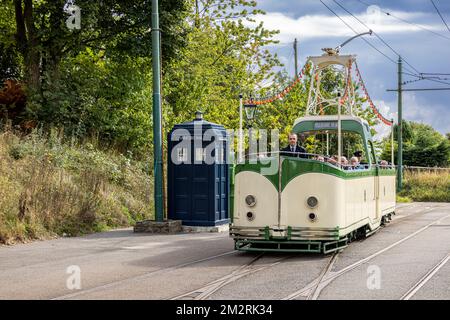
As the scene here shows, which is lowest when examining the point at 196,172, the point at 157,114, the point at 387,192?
the point at 387,192

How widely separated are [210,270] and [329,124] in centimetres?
587

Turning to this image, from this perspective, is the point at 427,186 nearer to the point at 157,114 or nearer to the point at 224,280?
the point at 157,114

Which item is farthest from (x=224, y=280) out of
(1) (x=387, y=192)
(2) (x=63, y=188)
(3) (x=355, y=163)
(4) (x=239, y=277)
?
(1) (x=387, y=192)

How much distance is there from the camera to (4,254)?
13.2 meters

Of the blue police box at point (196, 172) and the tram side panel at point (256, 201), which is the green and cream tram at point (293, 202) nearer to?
the tram side panel at point (256, 201)

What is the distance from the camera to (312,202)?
12594 millimetres

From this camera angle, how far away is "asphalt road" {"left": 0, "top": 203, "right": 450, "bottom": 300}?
9234mm

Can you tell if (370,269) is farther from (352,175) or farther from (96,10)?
(96,10)

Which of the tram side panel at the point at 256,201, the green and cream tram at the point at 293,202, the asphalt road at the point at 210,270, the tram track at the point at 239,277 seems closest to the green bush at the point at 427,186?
the asphalt road at the point at 210,270

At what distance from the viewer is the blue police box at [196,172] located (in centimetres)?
1745

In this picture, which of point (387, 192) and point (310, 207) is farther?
point (387, 192)

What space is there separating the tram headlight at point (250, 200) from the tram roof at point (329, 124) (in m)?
3.51
